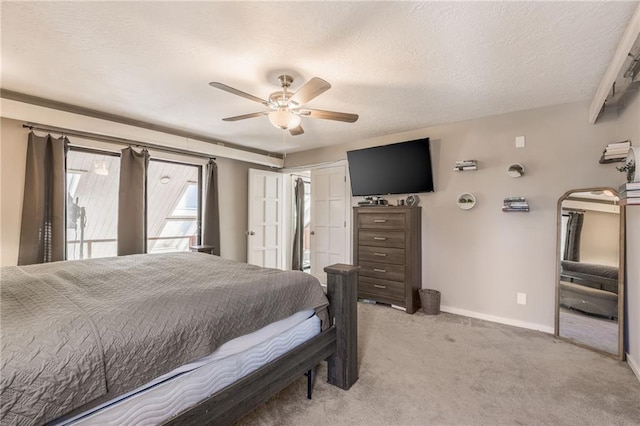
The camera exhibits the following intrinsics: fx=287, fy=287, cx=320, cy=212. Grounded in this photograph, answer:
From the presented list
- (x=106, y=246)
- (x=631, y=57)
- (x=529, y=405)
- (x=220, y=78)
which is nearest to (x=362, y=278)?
(x=529, y=405)

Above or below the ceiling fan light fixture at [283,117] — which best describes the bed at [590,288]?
below

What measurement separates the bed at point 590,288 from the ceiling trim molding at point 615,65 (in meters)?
1.38

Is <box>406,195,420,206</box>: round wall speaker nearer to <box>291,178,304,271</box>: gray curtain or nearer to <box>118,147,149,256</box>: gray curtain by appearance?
<box>291,178,304,271</box>: gray curtain

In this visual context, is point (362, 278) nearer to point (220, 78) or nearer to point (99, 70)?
point (220, 78)

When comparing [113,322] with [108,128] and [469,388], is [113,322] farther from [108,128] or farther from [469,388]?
[108,128]

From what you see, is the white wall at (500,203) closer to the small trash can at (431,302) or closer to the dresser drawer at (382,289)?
the small trash can at (431,302)

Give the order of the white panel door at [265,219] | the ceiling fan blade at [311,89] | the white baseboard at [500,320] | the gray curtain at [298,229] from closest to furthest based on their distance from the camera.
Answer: the ceiling fan blade at [311,89], the white baseboard at [500,320], the white panel door at [265,219], the gray curtain at [298,229]

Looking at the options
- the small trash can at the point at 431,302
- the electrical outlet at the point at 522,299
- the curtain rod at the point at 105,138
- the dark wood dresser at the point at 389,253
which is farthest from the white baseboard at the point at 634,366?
the curtain rod at the point at 105,138

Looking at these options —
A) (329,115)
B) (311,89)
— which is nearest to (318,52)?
(311,89)

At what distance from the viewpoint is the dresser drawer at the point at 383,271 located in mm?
3579

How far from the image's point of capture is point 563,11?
1.59 metres

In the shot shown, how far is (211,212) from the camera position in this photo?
4.23 meters

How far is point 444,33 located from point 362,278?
2936mm

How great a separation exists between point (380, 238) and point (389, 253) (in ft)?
0.73
